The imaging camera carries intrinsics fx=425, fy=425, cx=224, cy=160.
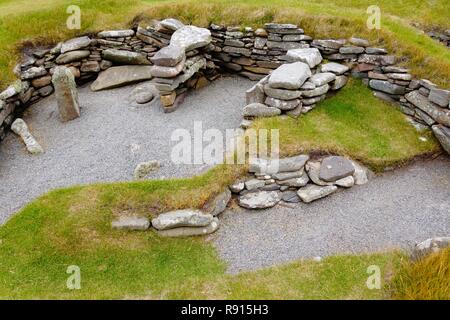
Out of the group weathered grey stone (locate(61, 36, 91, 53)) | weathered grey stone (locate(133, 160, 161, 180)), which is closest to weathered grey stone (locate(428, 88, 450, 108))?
weathered grey stone (locate(133, 160, 161, 180))

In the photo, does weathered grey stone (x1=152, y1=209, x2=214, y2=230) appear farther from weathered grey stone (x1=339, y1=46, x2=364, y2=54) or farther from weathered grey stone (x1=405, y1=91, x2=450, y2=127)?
weathered grey stone (x1=339, y1=46, x2=364, y2=54)

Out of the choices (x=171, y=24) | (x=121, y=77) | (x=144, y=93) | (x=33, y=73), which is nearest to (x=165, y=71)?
(x=144, y=93)

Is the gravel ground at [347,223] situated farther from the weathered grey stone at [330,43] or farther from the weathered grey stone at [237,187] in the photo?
the weathered grey stone at [330,43]

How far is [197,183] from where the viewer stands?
1183cm

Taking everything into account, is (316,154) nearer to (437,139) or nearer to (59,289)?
(437,139)

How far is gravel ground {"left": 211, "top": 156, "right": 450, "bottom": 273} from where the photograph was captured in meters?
10.6

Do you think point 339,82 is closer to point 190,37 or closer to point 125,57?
point 190,37

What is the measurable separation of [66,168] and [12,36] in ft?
23.2

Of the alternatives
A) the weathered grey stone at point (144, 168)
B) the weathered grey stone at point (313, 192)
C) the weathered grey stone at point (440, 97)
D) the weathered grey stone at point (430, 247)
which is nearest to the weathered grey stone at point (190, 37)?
the weathered grey stone at point (144, 168)

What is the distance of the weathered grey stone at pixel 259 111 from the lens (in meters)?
13.6

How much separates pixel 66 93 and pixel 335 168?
31.7 ft

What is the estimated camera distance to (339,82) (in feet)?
48.3
